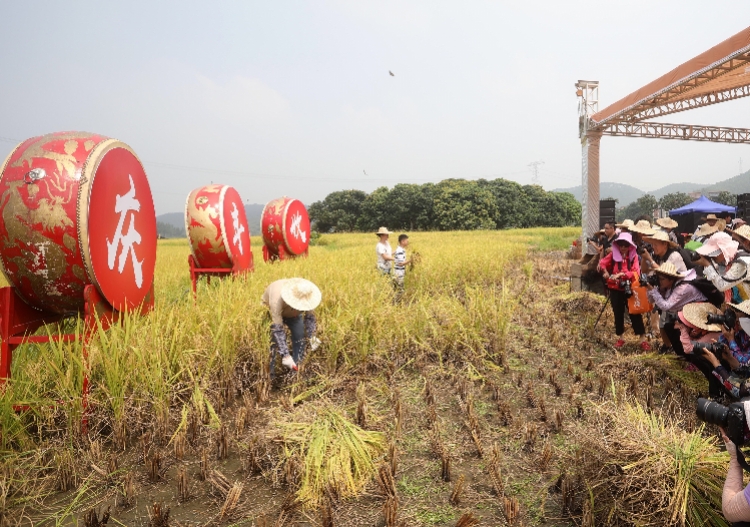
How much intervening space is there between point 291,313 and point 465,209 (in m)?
37.4

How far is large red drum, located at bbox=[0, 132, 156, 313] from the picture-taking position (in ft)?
9.19

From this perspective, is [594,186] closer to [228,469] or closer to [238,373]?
[238,373]

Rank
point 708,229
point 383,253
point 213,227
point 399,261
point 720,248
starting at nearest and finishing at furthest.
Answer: point 720,248 < point 708,229 < point 213,227 < point 399,261 < point 383,253

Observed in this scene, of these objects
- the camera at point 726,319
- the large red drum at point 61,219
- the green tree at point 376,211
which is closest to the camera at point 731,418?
the camera at point 726,319

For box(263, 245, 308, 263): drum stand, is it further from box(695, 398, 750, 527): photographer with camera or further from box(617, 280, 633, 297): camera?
box(695, 398, 750, 527): photographer with camera

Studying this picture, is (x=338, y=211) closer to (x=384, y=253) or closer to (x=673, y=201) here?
(x=673, y=201)

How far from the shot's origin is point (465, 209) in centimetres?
3981

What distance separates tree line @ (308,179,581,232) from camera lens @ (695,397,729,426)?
38.4m

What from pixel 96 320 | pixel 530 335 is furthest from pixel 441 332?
pixel 96 320

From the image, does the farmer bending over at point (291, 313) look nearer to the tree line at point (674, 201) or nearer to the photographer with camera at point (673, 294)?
the photographer with camera at point (673, 294)

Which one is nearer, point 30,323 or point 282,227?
point 30,323

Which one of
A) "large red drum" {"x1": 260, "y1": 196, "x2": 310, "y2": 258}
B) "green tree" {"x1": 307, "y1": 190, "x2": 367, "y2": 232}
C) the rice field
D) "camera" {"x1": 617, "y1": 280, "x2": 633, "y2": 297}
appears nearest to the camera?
the rice field

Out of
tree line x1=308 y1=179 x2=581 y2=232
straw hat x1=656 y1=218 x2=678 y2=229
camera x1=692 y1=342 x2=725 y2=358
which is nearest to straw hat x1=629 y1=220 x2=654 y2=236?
straw hat x1=656 y1=218 x2=678 y2=229

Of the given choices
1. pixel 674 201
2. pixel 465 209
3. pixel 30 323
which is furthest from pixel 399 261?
pixel 674 201
